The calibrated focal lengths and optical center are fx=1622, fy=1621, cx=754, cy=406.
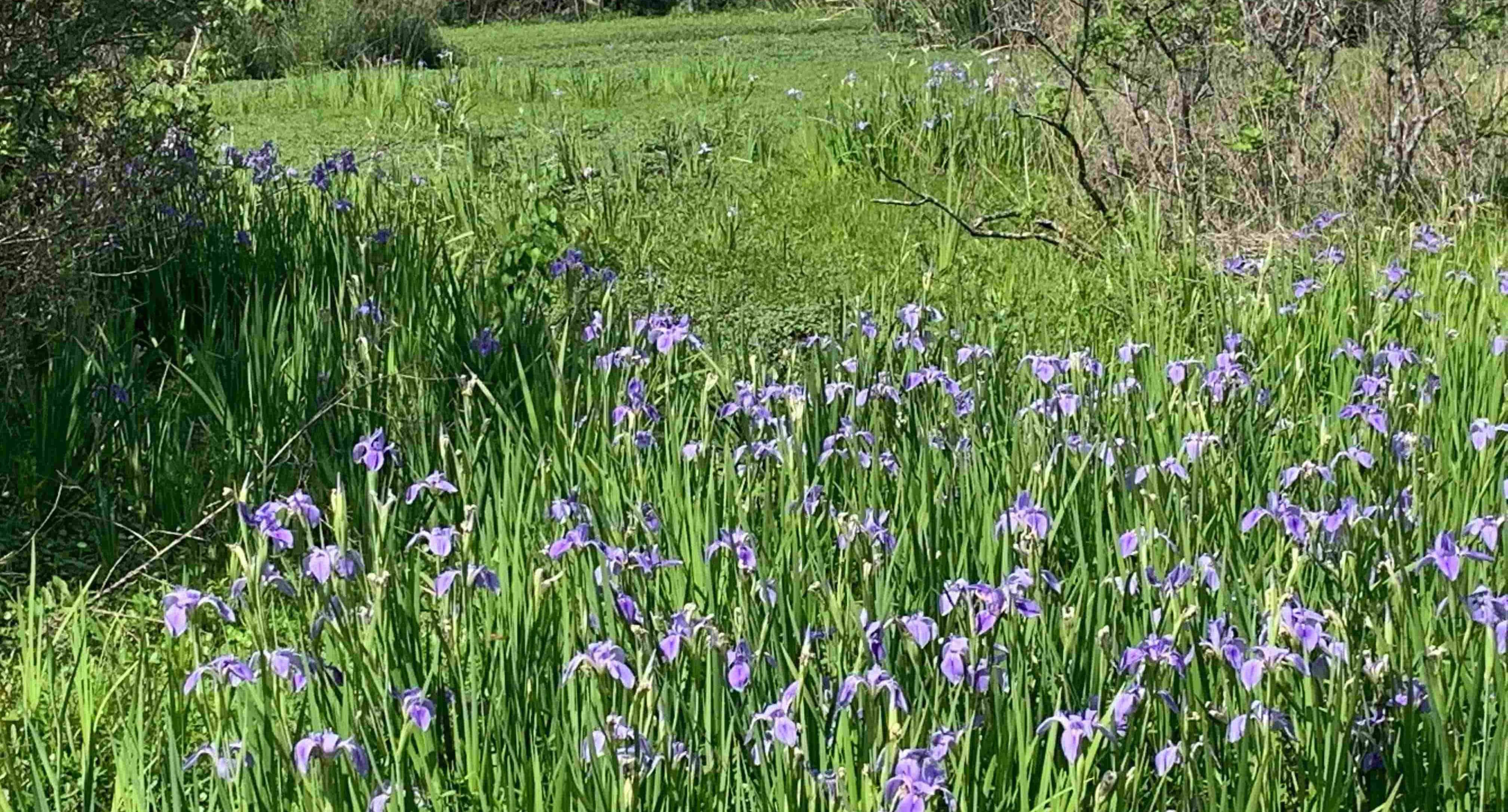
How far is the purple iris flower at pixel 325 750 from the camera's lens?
1610mm

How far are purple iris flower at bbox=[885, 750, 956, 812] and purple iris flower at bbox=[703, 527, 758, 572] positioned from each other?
0.54 m

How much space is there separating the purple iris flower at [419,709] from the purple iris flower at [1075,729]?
2.12 feet

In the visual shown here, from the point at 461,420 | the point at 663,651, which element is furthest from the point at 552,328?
the point at 663,651

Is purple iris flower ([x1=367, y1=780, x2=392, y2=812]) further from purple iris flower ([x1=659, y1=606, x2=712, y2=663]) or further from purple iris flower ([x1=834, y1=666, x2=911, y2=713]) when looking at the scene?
purple iris flower ([x1=834, y1=666, x2=911, y2=713])

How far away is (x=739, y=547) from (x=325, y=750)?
0.63 m

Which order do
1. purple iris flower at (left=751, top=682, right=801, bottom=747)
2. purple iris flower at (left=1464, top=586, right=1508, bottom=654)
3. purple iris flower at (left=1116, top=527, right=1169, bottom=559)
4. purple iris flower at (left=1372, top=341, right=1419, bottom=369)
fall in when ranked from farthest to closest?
purple iris flower at (left=1372, top=341, right=1419, bottom=369) → purple iris flower at (left=1116, top=527, right=1169, bottom=559) → purple iris flower at (left=1464, top=586, right=1508, bottom=654) → purple iris flower at (left=751, top=682, right=801, bottom=747)

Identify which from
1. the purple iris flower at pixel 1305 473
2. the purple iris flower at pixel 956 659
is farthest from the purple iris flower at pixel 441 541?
the purple iris flower at pixel 1305 473

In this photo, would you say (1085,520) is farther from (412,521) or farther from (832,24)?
(832,24)

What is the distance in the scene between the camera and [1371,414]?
101 inches

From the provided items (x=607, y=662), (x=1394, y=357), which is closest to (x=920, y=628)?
(x=607, y=662)

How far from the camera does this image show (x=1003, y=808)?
5.92ft

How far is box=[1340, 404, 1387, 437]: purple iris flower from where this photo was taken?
2541 mm

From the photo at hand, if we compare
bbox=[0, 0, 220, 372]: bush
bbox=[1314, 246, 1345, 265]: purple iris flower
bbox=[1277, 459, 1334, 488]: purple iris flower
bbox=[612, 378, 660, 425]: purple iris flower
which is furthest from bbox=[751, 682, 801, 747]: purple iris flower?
bbox=[1314, 246, 1345, 265]: purple iris flower

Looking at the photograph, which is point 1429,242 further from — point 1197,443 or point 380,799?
point 380,799
